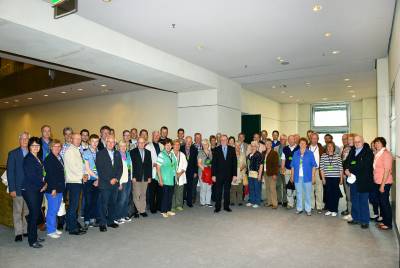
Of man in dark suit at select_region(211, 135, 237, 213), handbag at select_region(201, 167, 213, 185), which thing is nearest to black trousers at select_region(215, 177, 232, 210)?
man in dark suit at select_region(211, 135, 237, 213)

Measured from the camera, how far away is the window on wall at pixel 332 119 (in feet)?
56.6

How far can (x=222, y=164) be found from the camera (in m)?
6.53

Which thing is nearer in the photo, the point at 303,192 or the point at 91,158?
the point at 91,158

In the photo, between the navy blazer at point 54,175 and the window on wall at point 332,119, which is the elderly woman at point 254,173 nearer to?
the navy blazer at point 54,175

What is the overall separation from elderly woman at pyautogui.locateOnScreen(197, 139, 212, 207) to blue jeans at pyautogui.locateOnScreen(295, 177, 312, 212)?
6.53ft

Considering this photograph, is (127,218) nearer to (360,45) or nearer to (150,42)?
(150,42)

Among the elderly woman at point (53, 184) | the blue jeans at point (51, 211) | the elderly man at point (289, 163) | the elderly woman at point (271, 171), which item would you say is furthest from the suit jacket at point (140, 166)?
the elderly man at point (289, 163)

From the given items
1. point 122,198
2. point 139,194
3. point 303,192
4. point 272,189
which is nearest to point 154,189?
point 139,194

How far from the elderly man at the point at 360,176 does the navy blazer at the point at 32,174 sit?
5.11 meters

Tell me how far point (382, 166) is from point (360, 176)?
0.40 m

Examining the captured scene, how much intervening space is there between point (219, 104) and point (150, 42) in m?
3.62

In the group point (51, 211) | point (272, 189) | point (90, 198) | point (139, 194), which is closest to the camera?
point (51, 211)

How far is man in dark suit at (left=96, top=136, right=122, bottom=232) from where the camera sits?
16.3 feet

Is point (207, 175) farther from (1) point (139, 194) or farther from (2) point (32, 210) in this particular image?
(2) point (32, 210)
